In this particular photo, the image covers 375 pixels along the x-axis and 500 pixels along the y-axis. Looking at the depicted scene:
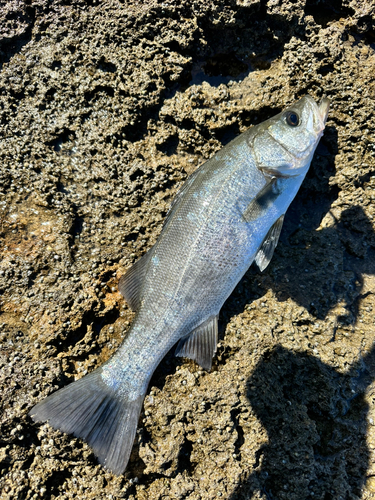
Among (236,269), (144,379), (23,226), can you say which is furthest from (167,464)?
(23,226)

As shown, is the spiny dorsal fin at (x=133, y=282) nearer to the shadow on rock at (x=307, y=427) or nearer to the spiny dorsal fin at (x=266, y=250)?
the spiny dorsal fin at (x=266, y=250)

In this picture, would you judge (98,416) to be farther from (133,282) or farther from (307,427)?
(307,427)

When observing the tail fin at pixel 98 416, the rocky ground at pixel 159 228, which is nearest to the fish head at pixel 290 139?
the rocky ground at pixel 159 228

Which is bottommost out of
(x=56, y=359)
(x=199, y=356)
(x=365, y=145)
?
(x=199, y=356)

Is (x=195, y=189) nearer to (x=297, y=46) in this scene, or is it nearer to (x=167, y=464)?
(x=297, y=46)

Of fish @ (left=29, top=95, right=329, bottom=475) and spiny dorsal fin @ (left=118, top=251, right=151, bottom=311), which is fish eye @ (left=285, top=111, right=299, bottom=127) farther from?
spiny dorsal fin @ (left=118, top=251, right=151, bottom=311)

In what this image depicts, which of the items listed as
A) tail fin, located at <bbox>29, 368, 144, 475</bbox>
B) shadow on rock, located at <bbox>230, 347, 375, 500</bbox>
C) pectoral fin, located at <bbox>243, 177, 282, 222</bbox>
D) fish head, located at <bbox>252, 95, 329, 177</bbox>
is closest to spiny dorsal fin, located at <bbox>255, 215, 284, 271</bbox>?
pectoral fin, located at <bbox>243, 177, 282, 222</bbox>
